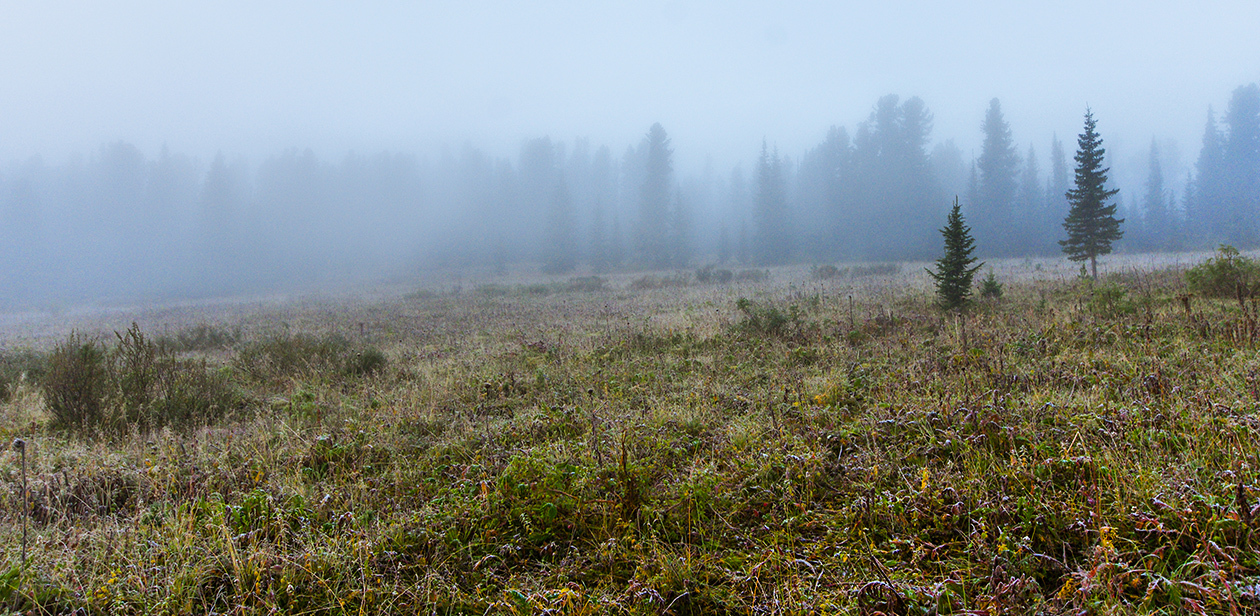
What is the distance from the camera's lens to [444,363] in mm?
8766

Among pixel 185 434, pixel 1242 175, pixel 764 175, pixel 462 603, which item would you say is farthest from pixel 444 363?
pixel 1242 175

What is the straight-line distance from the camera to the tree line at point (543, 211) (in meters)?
48.9

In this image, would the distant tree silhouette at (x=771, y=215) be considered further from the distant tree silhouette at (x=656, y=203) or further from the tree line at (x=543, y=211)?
the distant tree silhouette at (x=656, y=203)

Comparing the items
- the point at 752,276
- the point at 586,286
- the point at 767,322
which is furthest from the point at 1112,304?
the point at 586,286

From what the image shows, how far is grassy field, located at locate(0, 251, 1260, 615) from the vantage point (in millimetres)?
A: 2545

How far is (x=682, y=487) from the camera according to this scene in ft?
11.5

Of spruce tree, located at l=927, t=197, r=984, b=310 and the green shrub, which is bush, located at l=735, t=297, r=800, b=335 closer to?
spruce tree, located at l=927, t=197, r=984, b=310

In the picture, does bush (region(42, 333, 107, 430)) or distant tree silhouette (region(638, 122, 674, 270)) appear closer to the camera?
bush (region(42, 333, 107, 430))

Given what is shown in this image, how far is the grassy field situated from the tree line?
44.1 m

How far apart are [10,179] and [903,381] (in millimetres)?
103080

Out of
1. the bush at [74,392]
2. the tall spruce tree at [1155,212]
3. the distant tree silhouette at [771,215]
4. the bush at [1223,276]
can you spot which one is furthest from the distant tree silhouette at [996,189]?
the bush at [74,392]

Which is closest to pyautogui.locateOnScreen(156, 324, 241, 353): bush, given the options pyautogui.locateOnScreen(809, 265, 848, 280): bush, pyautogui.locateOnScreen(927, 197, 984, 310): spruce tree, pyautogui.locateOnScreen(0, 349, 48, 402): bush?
pyautogui.locateOnScreen(0, 349, 48, 402): bush

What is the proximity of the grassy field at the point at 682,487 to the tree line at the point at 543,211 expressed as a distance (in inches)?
1737

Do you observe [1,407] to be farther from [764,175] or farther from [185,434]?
[764,175]
